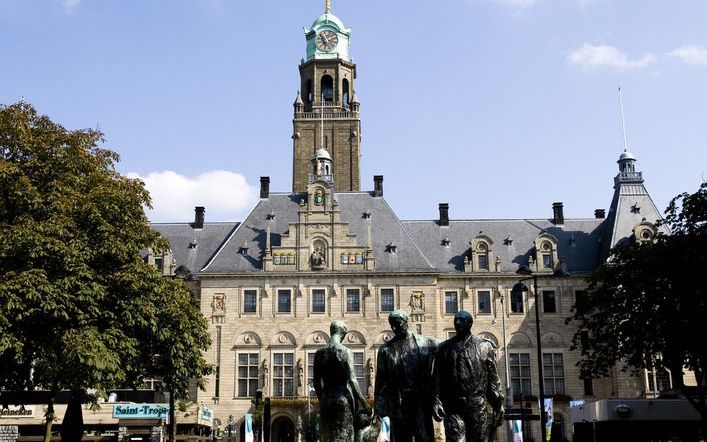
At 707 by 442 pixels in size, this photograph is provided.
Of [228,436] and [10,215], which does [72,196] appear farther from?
[228,436]

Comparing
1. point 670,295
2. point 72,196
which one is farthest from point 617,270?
point 72,196

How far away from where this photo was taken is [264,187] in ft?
201

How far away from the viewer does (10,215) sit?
2816 cm

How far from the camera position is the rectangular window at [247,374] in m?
54.2

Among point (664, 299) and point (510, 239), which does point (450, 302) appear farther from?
point (664, 299)

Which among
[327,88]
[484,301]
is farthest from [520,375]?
[327,88]

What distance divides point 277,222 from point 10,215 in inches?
1218

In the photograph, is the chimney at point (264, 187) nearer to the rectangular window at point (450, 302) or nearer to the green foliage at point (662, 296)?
the rectangular window at point (450, 302)

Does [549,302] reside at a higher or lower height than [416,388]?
higher

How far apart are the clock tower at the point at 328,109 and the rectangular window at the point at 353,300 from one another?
18.2 m

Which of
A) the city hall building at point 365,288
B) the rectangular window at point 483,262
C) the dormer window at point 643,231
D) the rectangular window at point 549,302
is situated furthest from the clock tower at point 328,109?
the dormer window at point 643,231

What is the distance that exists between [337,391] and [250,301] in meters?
42.9

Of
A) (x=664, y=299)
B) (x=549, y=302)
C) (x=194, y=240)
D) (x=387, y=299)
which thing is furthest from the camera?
(x=194, y=240)

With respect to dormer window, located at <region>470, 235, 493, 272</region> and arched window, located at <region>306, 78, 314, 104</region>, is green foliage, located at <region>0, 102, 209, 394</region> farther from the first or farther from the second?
arched window, located at <region>306, 78, 314, 104</region>
